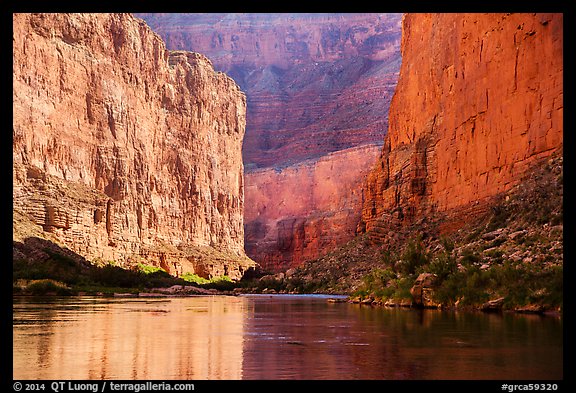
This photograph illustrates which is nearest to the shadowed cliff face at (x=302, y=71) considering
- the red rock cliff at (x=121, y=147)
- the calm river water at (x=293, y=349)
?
the red rock cliff at (x=121, y=147)

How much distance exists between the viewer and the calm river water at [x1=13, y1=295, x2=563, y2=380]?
9.55m

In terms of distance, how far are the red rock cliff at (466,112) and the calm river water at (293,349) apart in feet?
75.8

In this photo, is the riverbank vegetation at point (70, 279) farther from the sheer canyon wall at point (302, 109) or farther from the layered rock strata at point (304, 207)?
the sheer canyon wall at point (302, 109)

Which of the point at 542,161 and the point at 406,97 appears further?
the point at 406,97

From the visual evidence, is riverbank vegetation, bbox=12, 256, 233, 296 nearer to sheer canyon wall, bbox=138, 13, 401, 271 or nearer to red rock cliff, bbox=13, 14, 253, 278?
red rock cliff, bbox=13, 14, 253, 278

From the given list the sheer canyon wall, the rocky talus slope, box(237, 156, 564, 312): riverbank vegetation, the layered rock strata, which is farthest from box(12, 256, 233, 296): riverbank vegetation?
the sheer canyon wall

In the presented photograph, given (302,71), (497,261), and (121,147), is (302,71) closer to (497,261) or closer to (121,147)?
(121,147)

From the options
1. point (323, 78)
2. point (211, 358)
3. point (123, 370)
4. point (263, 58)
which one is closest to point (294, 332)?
point (211, 358)

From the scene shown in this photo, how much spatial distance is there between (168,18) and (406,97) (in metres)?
141

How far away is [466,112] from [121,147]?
4504cm

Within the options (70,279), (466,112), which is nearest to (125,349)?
(70,279)

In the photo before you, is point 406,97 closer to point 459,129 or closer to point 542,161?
point 459,129

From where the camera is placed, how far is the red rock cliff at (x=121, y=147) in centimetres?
6694

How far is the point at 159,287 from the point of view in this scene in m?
63.3
